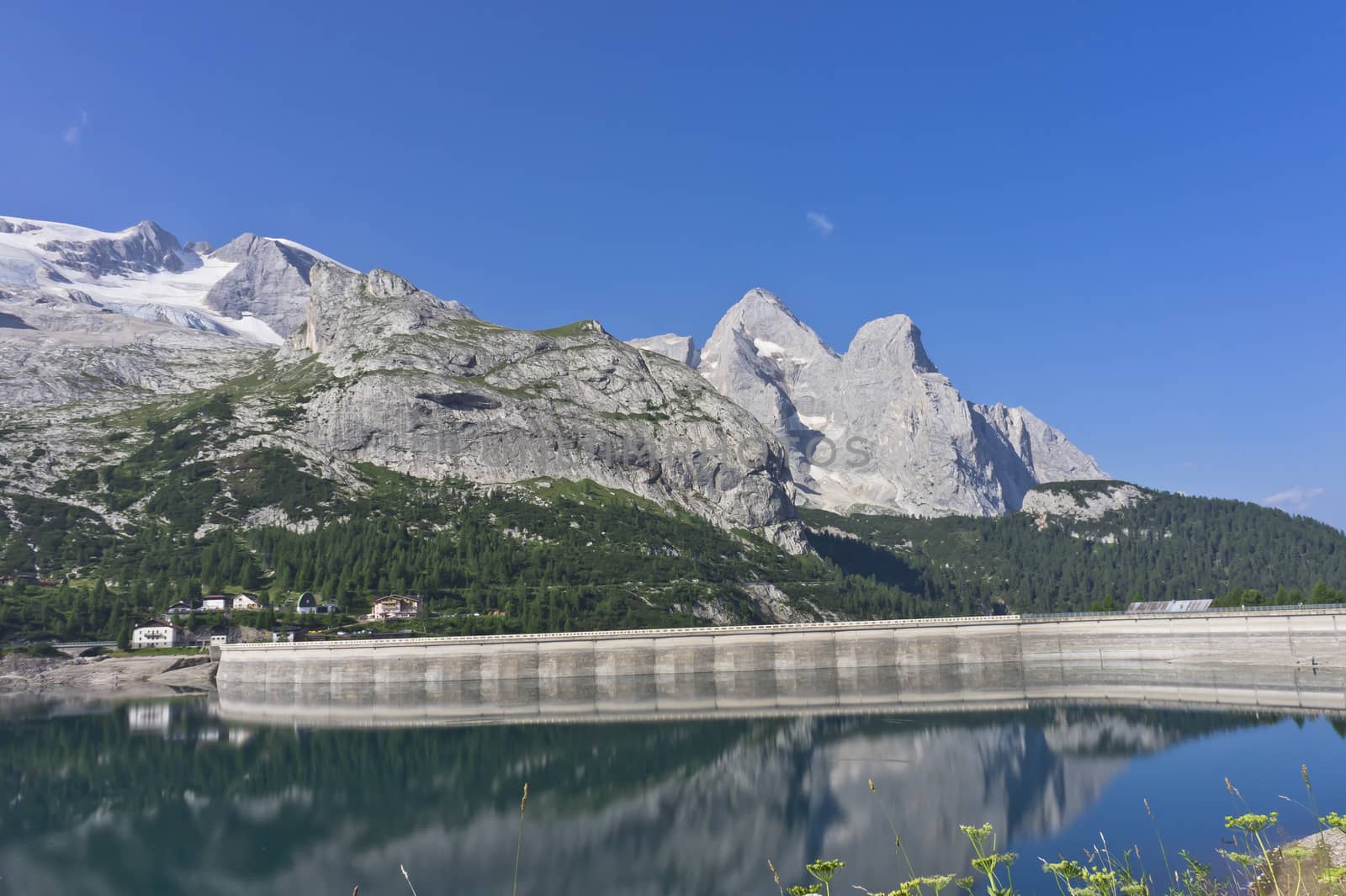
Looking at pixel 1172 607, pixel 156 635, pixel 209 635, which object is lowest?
pixel 1172 607

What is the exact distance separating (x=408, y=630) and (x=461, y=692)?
23149 mm

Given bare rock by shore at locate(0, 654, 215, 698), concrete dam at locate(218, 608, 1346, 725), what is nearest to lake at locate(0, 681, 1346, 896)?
concrete dam at locate(218, 608, 1346, 725)

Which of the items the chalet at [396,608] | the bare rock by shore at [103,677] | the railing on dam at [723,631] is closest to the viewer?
the railing on dam at [723,631]

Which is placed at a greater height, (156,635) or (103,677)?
(156,635)

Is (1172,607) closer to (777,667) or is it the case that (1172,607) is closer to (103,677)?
(777,667)

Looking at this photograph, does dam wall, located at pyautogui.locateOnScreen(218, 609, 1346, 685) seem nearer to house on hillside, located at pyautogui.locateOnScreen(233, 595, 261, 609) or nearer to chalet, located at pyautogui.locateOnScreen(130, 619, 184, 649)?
chalet, located at pyautogui.locateOnScreen(130, 619, 184, 649)

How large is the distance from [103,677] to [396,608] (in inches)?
1648

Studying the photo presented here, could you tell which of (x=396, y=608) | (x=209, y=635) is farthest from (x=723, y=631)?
(x=209, y=635)

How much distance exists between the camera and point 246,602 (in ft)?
518

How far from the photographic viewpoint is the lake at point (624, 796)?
50156 millimetres

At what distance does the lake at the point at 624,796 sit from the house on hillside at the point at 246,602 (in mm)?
56002

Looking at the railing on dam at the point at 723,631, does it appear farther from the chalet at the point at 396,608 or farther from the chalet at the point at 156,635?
the chalet at the point at 156,635

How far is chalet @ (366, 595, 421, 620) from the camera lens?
153500 mm

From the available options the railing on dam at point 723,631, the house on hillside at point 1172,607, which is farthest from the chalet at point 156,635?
the house on hillside at point 1172,607
